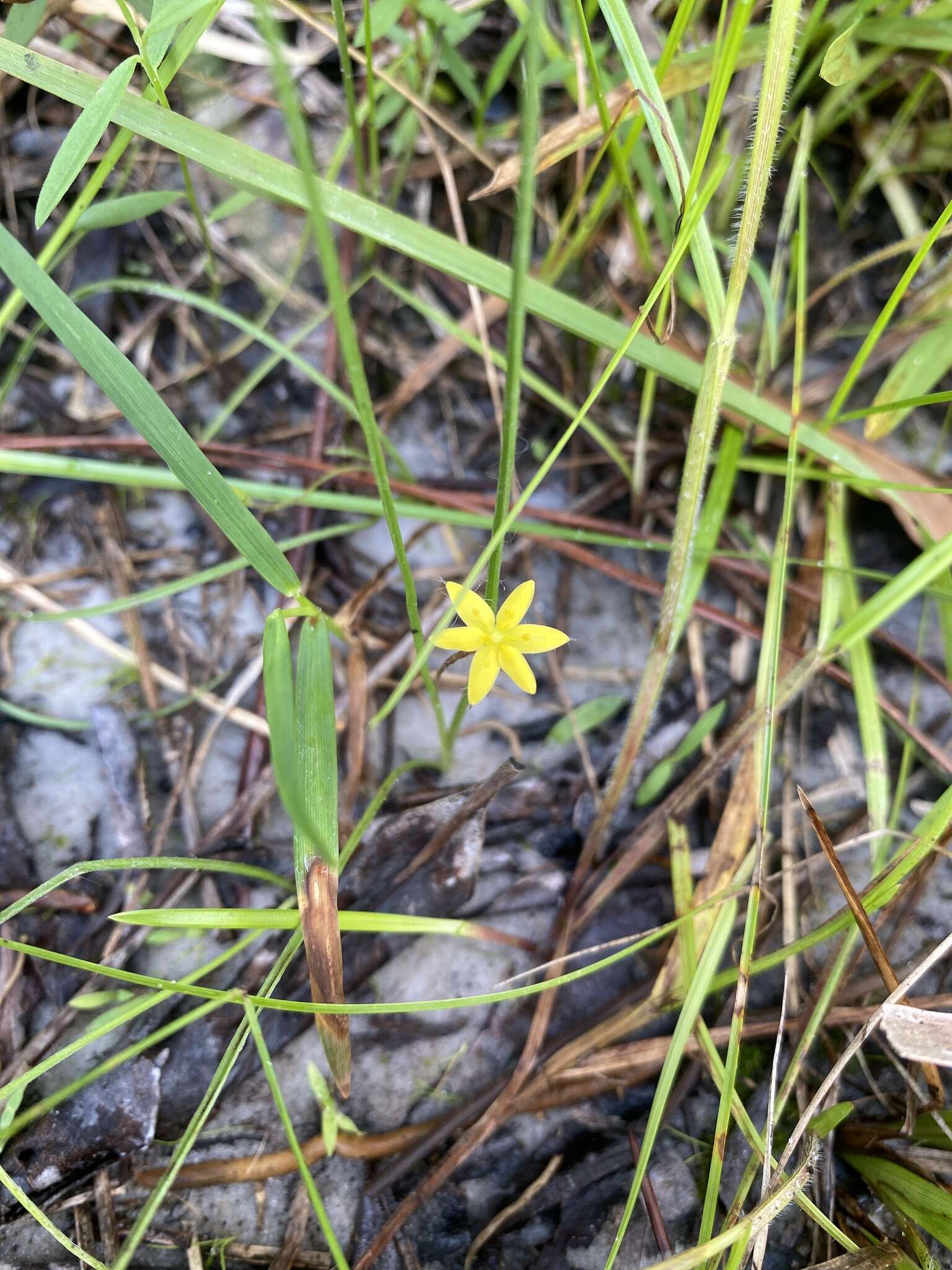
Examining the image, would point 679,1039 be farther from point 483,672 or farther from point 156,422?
point 156,422

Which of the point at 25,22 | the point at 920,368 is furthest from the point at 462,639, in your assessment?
the point at 25,22

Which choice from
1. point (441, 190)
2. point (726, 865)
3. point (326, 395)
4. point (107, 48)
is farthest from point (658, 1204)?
point (107, 48)

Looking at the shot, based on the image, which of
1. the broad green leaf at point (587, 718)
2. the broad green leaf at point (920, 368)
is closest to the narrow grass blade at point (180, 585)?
the broad green leaf at point (587, 718)

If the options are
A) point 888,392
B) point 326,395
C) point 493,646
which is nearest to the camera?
point 493,646

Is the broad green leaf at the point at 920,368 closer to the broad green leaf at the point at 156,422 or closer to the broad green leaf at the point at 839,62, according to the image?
the broad green leaf at the point at 839,62

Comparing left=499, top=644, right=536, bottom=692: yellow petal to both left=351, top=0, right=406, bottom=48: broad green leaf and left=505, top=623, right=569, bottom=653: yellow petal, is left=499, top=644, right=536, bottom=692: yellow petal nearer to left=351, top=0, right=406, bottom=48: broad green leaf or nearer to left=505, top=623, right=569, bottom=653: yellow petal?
left=505, top=623, right=569, bottom=653: yellow petal

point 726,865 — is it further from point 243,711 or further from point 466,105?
point 466,105
